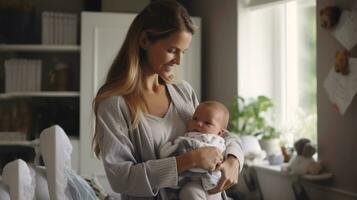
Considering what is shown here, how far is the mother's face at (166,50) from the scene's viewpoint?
1111 mm

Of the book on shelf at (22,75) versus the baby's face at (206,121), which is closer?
the baby's face at (206,121)

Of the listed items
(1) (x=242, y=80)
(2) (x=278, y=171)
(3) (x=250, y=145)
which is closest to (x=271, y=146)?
(3) (x=250, y=145)

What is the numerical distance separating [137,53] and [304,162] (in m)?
1.26

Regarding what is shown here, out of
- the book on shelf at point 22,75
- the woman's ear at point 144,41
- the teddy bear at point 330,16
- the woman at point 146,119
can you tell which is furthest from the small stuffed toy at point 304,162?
the book on shelf at point 22,75

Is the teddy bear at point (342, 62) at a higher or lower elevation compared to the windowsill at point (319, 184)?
higher

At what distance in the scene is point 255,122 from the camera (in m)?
2.69

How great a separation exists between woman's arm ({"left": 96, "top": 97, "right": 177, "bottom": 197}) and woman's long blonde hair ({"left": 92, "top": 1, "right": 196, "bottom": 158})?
0.03 meters

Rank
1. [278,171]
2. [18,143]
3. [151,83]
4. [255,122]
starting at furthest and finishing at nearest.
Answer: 1. [18,143]
2. [255,122]
3. [278,171]
4. [151,83]

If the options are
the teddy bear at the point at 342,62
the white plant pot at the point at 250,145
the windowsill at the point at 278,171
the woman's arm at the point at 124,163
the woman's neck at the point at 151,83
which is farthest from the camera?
the white plant pot at the point at 250,145

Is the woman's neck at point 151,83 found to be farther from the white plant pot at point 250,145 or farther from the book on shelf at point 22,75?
the book on shelf at point 22,75

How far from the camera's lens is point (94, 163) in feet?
9.70

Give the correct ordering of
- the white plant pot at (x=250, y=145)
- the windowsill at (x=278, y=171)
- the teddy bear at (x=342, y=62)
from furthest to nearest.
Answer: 1. the white plant pot at (x=250, y=145)
2. the windowsill at (x=278, y=171)
3. the teddy bear at (x=342, y=62)

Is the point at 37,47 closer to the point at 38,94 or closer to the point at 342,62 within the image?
the point at 38,94

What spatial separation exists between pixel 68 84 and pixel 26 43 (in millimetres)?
395
